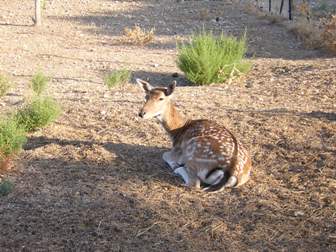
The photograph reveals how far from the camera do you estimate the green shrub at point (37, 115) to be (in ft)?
24.9

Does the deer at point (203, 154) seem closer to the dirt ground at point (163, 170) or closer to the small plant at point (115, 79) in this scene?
the dirt ground at point (163, 170)

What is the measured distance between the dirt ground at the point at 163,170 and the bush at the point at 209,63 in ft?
1.16

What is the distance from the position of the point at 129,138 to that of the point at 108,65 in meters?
5.65

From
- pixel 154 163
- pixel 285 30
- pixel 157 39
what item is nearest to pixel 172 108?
pixel 154 163

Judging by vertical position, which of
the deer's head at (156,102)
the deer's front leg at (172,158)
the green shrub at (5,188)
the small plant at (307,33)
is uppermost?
the deer's head at (156,102)

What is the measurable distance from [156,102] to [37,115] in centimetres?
163

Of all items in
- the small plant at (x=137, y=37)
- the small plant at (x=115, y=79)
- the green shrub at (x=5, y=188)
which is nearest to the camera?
the green shrub at (x=5, y=188)

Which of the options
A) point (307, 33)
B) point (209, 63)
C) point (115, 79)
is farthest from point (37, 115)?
point (307, 33)

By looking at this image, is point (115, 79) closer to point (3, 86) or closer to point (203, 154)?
point (3, 86)

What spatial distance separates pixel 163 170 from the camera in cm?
650

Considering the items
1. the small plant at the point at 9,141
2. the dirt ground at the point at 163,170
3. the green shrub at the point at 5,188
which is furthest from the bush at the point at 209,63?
the green shrub at the point at 5,188

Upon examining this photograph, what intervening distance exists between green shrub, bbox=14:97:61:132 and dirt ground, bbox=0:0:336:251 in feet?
0.43

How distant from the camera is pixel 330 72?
1045cm

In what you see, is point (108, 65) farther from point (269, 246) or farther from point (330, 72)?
point (269, 246)
